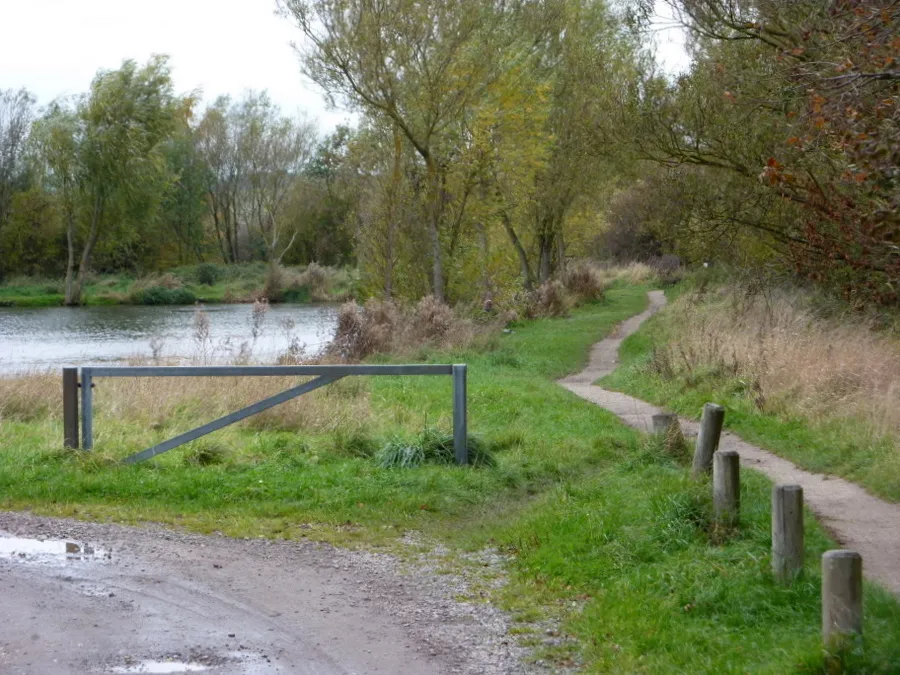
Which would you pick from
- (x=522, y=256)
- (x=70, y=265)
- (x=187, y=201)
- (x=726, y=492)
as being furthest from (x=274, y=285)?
(x=726, y=492)

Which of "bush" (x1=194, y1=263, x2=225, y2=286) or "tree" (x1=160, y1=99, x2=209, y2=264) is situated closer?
"bush" (x1=194, y1=263, x2=225, y2=286)

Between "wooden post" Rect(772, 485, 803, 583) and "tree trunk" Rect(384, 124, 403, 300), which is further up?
"tree trunk" Rect(384, 124, 403, 300)

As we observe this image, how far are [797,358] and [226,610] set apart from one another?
10526 millimetres

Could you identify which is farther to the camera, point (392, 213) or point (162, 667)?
point (392, 213)

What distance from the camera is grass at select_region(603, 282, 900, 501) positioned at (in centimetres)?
1086

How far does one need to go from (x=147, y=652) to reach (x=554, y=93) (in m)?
33.0

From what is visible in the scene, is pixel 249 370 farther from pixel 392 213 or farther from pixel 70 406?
pixel 392 213

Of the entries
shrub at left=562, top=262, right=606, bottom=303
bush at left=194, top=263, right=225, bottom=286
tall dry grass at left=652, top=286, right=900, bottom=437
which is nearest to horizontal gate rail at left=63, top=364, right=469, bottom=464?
tall dry grass at left=652, top=286, right=900, bottom=437

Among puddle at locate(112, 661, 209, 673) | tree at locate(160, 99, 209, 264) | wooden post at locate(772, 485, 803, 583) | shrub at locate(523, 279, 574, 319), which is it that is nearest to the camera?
puddle at locate(112, 661, 209, 673)

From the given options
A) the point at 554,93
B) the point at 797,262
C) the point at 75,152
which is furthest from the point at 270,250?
the point at 797,262

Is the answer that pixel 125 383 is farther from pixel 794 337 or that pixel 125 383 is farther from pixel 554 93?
pixel 554 93

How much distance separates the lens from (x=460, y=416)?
1070 centimetres

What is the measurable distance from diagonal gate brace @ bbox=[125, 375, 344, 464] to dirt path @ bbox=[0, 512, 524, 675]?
195 centimetres

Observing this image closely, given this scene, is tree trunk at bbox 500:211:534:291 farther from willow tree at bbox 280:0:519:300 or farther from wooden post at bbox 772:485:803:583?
wooden post at bbox 772:485:803:583
